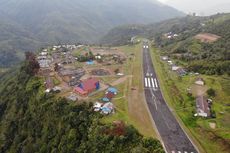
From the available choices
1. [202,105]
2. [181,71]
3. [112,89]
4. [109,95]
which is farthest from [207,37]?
[109,95]

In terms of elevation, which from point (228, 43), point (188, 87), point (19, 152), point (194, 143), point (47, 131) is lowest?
point (19, 152)

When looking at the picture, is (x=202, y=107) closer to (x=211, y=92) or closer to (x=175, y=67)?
(x=211, y=92)

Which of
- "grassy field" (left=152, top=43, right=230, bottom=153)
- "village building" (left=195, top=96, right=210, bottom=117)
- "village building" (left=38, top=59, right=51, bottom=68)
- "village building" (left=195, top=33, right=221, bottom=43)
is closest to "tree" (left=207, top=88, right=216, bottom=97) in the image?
"grassy field" (left=152, top=43, right=230, bottom=153)

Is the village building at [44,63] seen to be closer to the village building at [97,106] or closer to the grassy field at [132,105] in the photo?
the grassy field at [132,105]

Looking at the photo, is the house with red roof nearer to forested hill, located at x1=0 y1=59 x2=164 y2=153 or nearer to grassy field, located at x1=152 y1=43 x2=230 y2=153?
forested hill, located at x1=0 y1=59 x2=164 y2=153

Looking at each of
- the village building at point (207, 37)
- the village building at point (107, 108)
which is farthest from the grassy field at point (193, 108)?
the village building at point (207, 37)

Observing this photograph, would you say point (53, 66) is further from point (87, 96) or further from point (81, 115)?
point (81, 115)

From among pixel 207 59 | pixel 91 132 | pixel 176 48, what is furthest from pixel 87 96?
pixel 176 48

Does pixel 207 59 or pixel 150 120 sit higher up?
pixel 207 59
